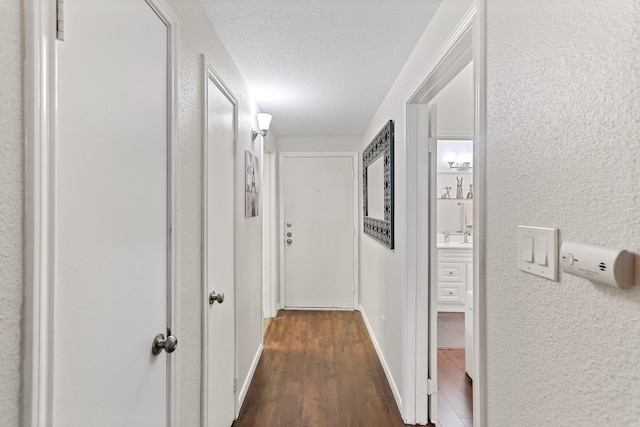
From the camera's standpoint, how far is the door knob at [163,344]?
3.94ft

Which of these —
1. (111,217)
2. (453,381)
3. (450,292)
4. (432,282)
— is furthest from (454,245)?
(111,217)

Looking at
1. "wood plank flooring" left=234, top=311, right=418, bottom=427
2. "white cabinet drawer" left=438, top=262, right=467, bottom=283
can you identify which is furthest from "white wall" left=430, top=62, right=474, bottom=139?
"wood plank flooring" left=234, top=311, right=418, bottom=427

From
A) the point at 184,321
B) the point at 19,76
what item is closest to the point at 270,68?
the point at 184,321

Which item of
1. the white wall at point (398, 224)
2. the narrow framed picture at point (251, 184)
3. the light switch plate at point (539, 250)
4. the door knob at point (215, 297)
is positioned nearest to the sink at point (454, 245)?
the white wall at point (398, 224)

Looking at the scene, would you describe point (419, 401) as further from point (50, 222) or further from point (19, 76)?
point (19, 76)

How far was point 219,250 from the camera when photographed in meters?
1.97

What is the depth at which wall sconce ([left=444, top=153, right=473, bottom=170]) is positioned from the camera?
495cm

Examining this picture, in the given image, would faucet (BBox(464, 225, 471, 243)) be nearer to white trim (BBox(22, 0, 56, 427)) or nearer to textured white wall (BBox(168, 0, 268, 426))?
textured white wall (BBox(168, 0, 268, 426))

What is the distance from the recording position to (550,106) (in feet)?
2.86

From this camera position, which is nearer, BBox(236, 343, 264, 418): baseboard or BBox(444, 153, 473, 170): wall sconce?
BBox(236, 343, 264, 418): baseboard

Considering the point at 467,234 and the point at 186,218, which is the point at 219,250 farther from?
the point at 467,234

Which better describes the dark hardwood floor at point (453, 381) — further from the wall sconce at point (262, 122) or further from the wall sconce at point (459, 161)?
the wall sconce at point (262, 122)

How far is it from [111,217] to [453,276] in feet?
14.2

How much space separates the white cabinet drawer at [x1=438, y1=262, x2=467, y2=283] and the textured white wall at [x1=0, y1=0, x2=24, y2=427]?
4429 mm
